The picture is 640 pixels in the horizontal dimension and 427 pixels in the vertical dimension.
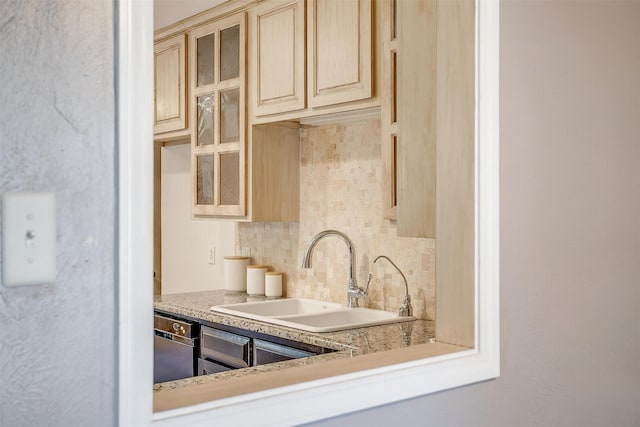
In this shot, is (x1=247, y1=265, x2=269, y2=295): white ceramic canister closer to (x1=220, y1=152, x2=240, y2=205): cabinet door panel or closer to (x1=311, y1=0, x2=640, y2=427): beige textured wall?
(x1=220, y1=152, x2=240, y2=205): cabinet door panel

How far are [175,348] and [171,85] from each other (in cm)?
158

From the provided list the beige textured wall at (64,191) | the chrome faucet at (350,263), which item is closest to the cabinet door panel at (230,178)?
the chrome faucet at (350,263)

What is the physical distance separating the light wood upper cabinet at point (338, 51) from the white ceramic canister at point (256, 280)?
109 cm

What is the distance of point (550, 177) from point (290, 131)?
6.83 feet

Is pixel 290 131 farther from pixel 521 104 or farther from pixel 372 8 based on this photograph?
pixel 521 104

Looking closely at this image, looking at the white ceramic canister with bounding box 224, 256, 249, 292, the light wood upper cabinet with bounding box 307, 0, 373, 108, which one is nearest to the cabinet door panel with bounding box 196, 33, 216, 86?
the light wood upper cabinet with bounding box 307, 0, 373, 108

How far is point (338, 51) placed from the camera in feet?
9.53

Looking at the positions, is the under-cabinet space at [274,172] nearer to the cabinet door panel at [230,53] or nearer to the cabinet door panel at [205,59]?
the cabinet door panel at [230,53]

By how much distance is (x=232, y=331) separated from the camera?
Result: 2.97 metres

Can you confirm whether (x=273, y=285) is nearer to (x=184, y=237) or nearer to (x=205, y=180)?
(x=205, y=180)

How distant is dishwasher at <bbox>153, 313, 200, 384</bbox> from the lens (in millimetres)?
3213

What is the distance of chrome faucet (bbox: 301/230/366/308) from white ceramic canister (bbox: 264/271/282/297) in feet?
1.56

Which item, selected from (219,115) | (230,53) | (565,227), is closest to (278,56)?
(230,53)

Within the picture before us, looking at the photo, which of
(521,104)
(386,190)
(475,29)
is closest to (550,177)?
(521,104)
